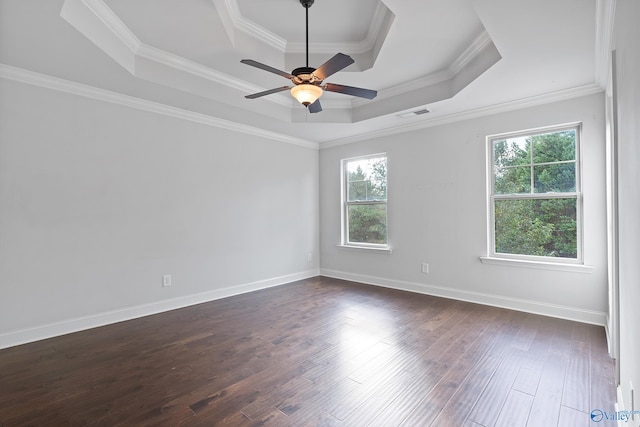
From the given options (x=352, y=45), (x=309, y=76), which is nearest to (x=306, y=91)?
(x=309, y=76)

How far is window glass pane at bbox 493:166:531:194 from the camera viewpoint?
3.79m

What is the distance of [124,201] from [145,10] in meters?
2.05

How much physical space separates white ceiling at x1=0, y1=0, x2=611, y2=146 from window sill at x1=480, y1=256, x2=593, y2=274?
192 cm

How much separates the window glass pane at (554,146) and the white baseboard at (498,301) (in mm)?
1715

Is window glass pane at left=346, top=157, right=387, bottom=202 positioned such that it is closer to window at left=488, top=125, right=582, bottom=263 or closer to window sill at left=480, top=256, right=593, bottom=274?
window at left=488, top=125, right=582, bottom=263

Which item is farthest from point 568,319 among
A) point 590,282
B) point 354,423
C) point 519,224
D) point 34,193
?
point 34,193

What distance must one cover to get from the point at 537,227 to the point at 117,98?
5.19m

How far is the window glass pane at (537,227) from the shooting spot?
139 inches

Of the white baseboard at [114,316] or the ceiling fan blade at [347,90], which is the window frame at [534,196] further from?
the white baseboard at [114,316]

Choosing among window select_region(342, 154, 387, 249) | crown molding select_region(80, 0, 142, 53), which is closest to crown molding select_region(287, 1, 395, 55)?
crown molding select_region(80, 0, 142, 53)

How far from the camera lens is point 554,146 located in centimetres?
360

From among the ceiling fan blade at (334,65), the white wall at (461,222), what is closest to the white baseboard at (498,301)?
the white wall at (461,222)

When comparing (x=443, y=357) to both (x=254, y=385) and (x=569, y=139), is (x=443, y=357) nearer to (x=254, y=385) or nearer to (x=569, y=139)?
(x=254, y=385)

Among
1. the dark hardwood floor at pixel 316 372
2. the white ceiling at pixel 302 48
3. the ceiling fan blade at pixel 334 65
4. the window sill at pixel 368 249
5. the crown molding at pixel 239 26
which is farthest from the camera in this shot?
the window sill at pixel 368 249
